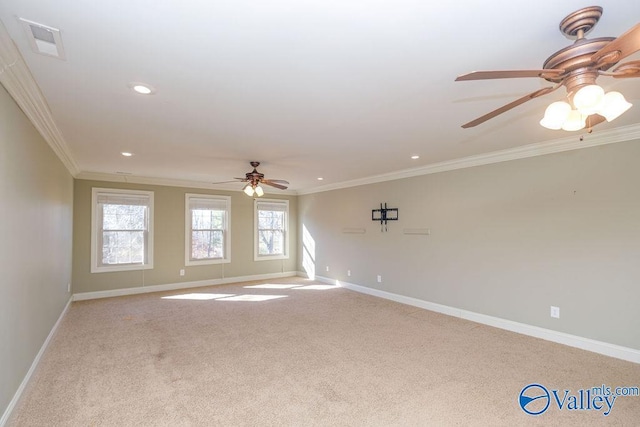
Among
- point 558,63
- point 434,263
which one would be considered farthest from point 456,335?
point 558,63

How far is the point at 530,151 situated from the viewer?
3.98 meters

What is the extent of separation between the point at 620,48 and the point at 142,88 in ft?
9.01

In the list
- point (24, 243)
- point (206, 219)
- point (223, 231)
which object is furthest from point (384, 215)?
point (24, 243)

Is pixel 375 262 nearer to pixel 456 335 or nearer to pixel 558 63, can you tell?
pixel 456 335

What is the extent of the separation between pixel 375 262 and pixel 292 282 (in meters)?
2.30

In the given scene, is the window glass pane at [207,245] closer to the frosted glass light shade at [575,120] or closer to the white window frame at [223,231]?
the white window frame at [223,231]

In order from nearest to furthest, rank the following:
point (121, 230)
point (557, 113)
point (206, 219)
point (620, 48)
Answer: point (620, 48) → point (557, 113) → point (121, 230) → point (206, 219)

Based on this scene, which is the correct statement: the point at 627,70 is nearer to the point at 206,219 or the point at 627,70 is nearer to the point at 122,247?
the point at 206,219

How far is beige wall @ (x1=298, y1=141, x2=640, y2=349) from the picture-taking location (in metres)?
3.32

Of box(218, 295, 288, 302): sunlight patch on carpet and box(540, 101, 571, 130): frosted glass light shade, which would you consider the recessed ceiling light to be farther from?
box(218, 295, 288, 302): sunlight patch on carpet

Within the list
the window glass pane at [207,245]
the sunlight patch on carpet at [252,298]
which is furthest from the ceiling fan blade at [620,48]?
the window glass pane at [207,245]

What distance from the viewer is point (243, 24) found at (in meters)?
1.60

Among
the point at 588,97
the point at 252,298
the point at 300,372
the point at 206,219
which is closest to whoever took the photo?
the point at 588,97
